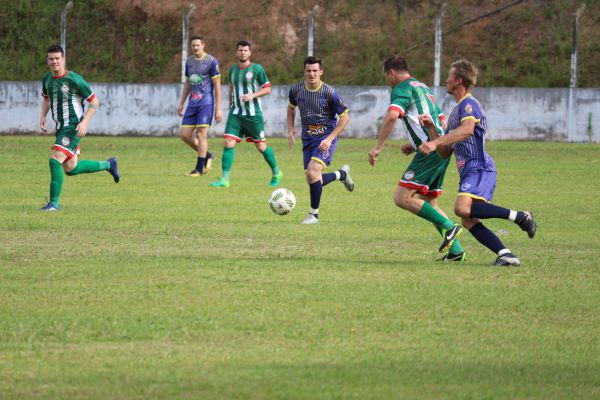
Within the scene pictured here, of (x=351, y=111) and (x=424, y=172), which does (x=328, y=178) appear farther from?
(x=351, y=111)

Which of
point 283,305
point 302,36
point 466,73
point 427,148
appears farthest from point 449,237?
point 302,36

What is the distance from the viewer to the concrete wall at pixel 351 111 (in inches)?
1240

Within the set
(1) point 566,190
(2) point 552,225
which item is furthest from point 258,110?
(2) point 552,225

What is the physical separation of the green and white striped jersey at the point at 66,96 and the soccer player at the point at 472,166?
19.0 feet

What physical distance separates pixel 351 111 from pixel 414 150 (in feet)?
73.0

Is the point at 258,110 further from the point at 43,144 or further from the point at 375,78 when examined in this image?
the point at 375,78

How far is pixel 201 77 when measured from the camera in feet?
63.6

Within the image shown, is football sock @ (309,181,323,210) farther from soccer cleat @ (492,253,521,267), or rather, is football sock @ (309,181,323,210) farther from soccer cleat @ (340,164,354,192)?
soccer cleat @ (492,253,521,267)

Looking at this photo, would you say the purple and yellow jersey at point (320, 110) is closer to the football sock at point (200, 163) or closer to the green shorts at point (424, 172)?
the green shorts at point (424, 172)

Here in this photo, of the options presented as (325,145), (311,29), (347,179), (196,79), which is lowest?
(347,179)

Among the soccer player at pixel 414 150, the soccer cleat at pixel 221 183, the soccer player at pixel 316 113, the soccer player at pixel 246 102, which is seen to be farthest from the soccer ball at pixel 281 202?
the soccer player at pixel 246 102

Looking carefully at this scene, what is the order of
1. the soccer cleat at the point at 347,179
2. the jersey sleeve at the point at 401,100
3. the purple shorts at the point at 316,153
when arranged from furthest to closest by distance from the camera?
the soccer cleat at the point at 347,179 < the purple shorts at the point at 316,153 < the jersey sleeve at the point at 401,100

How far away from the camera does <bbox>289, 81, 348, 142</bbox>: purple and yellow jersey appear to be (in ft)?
45.6

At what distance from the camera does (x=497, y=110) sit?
3195 centimetres
